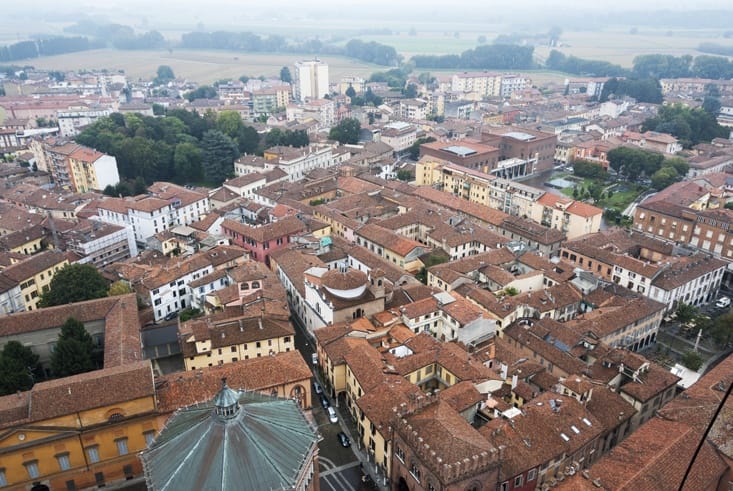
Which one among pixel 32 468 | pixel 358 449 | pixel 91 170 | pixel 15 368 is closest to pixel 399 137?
pixel 91 170

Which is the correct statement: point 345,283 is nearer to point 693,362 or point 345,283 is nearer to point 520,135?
point 693,362

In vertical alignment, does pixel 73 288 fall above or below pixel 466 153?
below

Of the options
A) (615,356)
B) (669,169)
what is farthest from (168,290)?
(669,169)

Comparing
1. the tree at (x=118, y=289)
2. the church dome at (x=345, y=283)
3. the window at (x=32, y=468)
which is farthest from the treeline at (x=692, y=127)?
the window at (x=32, y=468)

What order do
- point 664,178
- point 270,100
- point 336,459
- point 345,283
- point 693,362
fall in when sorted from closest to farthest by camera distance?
1. point 336,459
2. point 693,362
3. point 345,283
4. point 664,178
5. point 270,100

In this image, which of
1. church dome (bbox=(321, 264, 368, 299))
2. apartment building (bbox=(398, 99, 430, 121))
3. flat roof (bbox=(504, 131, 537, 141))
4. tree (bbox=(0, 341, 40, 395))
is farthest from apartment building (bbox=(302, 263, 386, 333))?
apartment building (bbox=(398, 99, 430, 121))

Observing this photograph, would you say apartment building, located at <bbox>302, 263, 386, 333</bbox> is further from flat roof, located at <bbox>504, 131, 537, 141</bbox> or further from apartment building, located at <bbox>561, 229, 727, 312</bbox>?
flat roof, located at <bbox>504, 131, 537, 141</bbox>
